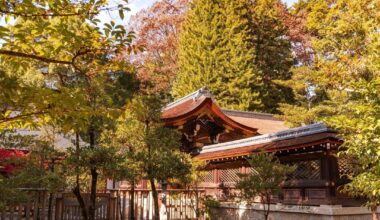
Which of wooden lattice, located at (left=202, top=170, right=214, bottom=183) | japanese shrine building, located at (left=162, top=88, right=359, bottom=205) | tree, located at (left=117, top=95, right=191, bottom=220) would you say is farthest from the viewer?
wooden lattice, located at (left=202, top=170, right=214, bottom=183)

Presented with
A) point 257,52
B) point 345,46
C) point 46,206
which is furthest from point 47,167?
point 257,52

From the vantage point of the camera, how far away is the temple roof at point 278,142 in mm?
10539

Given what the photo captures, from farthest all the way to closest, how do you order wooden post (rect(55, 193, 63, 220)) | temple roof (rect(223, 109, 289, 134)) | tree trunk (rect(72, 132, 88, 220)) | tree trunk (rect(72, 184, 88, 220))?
temple roof (rect(223, 109, 289, 134)) < wooden post (rect(55, 193, 63, 220)) < tree trunk (rect(72, 184, 88, 220)) < tree trunk (rect(72, 132, 88, 220))

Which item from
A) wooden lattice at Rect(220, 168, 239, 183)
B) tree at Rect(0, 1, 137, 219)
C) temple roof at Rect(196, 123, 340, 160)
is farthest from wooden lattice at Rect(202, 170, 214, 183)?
tree at Rect(0, 1, 137, 219)

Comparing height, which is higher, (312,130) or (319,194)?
(312,130)

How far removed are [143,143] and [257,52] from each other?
23.7 m

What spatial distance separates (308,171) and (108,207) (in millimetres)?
6640

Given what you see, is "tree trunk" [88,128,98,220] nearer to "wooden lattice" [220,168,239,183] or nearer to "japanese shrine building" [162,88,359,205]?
"japanese shrine building" [162,88,359,205]

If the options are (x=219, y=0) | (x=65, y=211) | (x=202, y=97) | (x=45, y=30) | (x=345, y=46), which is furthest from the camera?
(x=219, y=0)

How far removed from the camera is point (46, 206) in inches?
440

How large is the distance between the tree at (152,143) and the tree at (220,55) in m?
17.9

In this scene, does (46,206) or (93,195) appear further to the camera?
(46,206)

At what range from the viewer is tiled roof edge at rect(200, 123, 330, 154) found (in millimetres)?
11062

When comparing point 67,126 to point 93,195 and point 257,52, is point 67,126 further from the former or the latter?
point 257,52
